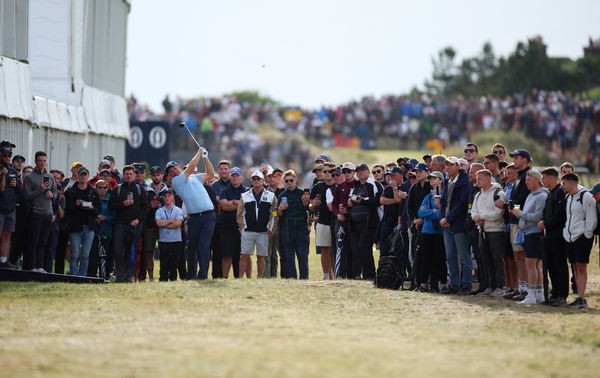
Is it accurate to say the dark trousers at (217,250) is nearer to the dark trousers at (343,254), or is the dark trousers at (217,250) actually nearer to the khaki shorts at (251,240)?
the khaki shorts at (251,240)

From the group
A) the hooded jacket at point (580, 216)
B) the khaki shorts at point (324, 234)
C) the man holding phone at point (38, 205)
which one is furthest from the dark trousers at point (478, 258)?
the man holding phone at point (38, 205)

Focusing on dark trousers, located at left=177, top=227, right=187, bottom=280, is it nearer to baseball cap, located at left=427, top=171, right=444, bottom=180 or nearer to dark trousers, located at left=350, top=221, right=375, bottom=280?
dark trousers, located at left=350, top=221, right=375, bottom=280

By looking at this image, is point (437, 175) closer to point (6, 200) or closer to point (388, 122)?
point (6, 200)

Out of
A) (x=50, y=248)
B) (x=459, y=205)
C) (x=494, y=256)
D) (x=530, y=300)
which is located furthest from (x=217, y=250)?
(x=530, y=300)

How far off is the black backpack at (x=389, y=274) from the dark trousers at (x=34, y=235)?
556 cm

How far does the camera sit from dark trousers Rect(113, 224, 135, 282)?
17.4m

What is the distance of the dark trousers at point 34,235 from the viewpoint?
17062mm

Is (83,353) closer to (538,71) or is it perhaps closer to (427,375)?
(427,375)

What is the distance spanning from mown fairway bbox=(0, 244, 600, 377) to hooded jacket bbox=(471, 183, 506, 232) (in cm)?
117

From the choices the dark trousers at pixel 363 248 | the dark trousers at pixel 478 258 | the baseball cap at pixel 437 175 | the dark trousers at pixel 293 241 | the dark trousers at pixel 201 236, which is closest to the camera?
the dark trousers at pixel 478 258

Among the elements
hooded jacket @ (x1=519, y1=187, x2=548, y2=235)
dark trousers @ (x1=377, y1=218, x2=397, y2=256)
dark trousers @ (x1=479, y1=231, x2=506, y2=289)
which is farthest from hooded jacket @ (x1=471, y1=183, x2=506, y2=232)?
dark trousers @ (x1=377, y1=218, x2=397, y2=256)

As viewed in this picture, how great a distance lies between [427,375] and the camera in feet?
29.0

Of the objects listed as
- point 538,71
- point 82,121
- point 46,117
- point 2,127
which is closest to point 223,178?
point 2,127

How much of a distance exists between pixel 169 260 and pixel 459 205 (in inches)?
199
